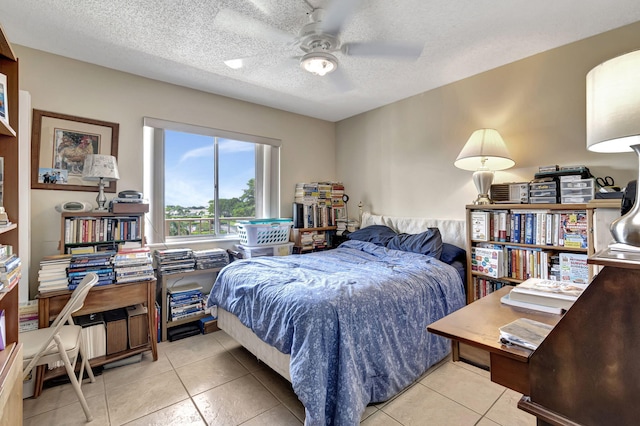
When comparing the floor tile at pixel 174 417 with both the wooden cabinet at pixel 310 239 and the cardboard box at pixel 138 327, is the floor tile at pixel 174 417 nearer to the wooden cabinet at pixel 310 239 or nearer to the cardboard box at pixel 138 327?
the cardboard box at pixel 138 327

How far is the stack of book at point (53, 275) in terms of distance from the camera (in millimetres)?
2014

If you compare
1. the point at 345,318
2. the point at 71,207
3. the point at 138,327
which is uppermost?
the point at 71,207

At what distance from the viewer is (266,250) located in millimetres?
3312

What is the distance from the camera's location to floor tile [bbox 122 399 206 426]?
168cm

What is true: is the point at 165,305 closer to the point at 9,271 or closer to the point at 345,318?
the point at 9,271

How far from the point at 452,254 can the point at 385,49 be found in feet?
5.94

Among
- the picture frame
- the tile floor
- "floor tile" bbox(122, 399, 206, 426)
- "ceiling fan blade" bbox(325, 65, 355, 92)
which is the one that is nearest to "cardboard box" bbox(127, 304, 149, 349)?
the tile floor

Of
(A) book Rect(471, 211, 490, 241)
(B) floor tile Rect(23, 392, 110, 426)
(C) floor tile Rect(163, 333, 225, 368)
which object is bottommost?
(B) floor tile Rect(23, 392, 110, 426)

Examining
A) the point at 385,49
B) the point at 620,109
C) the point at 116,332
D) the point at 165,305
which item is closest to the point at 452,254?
the point at 385,49

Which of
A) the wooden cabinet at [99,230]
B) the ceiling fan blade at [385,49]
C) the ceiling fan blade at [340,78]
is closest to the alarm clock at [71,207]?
the wooden cabinet at [99,230]

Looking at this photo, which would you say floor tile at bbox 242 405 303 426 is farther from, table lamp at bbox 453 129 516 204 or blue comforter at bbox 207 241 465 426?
table lamp at bbox 453 129 516 204

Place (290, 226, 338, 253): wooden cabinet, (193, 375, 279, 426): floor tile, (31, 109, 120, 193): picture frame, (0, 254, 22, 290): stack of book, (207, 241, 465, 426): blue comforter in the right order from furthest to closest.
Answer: (290, 226, 338, 253): wooden cabinet, (31, 109, 120, 193): picture frame, (193, 375, 279, 426): floor tile, (207, 241, 465, 426): blue comforter, (0, 254, 22, 290): stack of book

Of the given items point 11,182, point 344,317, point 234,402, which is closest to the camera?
point 11,182

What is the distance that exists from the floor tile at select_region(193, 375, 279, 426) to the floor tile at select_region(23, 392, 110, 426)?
0.51 m
